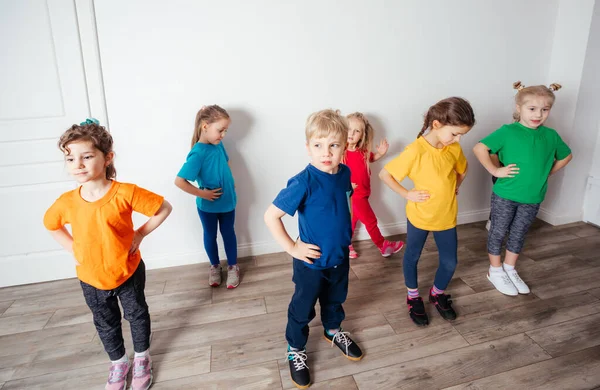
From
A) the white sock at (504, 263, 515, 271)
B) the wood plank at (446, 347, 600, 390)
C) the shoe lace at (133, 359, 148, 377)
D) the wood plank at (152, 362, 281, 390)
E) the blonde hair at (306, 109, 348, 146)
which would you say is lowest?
the wood plank at (152, 362, 281, 390)

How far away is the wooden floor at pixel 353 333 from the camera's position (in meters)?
1.48

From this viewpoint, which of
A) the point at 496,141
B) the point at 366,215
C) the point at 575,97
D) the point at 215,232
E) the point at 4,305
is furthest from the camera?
the point at 575,97

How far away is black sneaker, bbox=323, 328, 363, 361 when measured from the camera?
1555 millimetres

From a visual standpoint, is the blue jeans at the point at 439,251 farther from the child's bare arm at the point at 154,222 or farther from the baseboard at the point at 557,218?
the baseboard at the point at 557,218

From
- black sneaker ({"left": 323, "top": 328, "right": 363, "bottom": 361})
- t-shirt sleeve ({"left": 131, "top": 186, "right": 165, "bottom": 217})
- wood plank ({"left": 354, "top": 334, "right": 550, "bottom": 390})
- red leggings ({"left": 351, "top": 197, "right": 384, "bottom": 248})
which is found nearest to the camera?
t-shirt sleeve ({"left": 131, "top": 186, "right": 165, "bottom": 217})

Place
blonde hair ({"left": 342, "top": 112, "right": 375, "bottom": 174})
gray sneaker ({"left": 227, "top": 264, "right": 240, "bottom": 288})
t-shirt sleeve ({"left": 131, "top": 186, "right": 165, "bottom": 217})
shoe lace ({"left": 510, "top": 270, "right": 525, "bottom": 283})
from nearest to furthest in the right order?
t-shirt sleeve ({"left": 131, "top": 186, "right": 165, "bottom": 217})
shoe lace ({"left": 510, "top": 270, "right": 525, "bottom": 283})
gray sneaker ({"left": 227, "top": 264, "right": 240, "bottom": 288})
blonde hair ({"left": 342, "top": 112, "right": 375, "bottom": 174})

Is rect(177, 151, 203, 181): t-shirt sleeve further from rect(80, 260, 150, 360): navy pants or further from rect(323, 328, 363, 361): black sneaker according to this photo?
rect(323, 328, 363, 361): black sneaker

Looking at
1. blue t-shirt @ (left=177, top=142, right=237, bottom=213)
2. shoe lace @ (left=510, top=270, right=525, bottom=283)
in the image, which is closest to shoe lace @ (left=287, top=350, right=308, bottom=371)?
blue t-shirt @ (left=177, top=142, right=237, bottom=213)

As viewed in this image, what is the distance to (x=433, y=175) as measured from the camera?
1621mm

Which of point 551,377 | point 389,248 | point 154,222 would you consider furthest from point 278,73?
point 551,377

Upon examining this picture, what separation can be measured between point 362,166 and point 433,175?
74 cm

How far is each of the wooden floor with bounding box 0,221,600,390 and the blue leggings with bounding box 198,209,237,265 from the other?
180mm

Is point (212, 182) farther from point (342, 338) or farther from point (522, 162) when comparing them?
point (522, 162)

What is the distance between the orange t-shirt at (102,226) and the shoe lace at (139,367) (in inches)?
15.2
